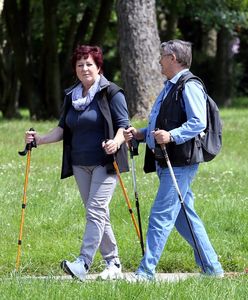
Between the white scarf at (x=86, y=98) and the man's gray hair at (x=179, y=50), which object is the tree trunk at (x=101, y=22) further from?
the man's gray hair at (x=179, y=50)

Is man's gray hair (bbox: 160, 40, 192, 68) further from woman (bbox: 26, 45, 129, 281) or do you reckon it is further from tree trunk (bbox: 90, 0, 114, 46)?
tree trunk (bbox: 90, 0, 114, 46)

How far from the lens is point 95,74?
778 cm

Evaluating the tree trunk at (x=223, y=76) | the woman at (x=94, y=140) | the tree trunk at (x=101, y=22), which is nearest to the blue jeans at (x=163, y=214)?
the woman at (x=94, y=140)

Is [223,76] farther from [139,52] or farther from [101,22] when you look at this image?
[139,52]

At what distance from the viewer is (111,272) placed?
7.82 m

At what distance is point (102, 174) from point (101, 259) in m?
1.33

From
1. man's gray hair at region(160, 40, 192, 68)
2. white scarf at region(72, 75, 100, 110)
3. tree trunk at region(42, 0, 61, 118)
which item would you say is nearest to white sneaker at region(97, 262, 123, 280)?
white scarf at region(72, 75, 100, 110)

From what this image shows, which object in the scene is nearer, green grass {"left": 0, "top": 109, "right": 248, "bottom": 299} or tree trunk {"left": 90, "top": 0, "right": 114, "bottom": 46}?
green grass {"left": 0, "top": 109, "right": 248, "bottom": 299}

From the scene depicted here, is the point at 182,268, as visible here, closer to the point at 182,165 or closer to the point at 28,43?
the point at 182,165

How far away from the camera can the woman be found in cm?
764

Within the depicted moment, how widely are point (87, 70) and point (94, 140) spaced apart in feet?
1.96

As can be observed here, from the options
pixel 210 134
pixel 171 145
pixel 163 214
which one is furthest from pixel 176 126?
pixel 163 214

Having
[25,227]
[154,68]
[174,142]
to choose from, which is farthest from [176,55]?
[154,68]

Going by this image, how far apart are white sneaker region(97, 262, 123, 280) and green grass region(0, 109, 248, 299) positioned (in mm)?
611
